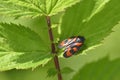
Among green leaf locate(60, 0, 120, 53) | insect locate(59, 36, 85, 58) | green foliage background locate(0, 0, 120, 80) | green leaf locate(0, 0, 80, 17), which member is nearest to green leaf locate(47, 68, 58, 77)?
green foliage background locate(0, 0, 120, 80)

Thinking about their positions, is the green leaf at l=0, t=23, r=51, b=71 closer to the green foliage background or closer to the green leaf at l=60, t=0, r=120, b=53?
the green foliage background

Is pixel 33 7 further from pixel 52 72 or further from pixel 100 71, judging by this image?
pixel 100 71

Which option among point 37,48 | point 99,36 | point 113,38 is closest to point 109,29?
point 99,36

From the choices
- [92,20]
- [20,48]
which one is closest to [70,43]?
[92,20]

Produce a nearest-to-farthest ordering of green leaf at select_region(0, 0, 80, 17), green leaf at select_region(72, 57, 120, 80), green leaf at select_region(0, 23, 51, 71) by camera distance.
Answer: green leaf at select_region(0, 0, 80, 17), green leaf at select_region(0, 23, 51, 71), green leaf at select_region(72, 57, 120, 80)

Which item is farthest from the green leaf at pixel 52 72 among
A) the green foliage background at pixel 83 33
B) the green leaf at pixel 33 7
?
the green leaf at pixel 33 7

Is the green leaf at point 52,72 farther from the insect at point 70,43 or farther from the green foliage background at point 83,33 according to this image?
the insect at point 70,43
